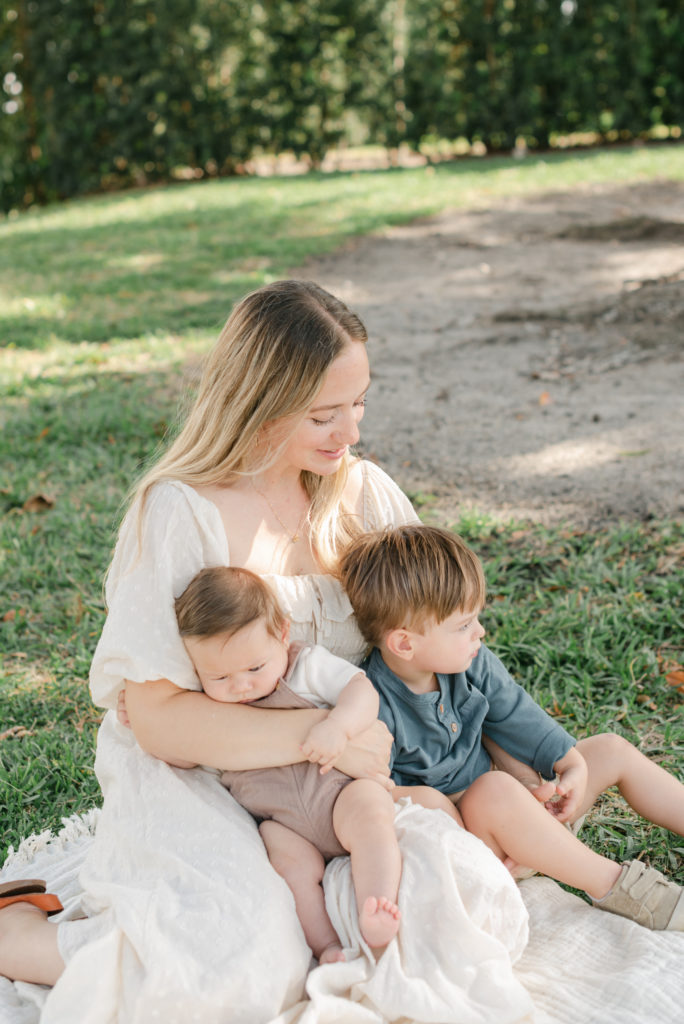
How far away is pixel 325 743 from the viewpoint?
79.0 inches

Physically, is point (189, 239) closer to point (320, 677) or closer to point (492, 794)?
point (320, 677)

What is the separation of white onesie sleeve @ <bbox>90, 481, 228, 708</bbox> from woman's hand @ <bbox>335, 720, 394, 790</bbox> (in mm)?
346

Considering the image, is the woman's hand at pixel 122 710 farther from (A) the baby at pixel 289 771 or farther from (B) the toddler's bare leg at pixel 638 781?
(B) the toddler's bare leg at pixel 638 781

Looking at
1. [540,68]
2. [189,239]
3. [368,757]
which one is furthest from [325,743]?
[540,68]

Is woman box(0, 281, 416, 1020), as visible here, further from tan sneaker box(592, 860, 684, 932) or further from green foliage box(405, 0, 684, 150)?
green foliage box(405, 0, 684, 150)

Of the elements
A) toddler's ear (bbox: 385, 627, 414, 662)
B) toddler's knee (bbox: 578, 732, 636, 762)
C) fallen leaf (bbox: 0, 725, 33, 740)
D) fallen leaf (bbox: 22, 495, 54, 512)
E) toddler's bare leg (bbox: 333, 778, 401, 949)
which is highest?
toddler's ear (bbox: 385, 627, 414, 662)

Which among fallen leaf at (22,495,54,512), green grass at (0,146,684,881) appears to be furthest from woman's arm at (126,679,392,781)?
fallen leaf at (22,495,54,512)

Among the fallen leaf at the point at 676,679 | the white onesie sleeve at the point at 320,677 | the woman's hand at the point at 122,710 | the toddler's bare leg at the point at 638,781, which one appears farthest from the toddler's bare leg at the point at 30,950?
the fallen leaf at the point at 676,679

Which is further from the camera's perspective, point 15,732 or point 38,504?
point 38,504

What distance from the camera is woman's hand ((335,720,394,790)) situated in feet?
6.81

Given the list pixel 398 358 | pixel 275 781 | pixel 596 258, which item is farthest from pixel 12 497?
pixel 596 258

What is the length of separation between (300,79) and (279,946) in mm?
14858

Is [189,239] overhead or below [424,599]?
below

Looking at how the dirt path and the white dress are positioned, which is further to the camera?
the dirt path
